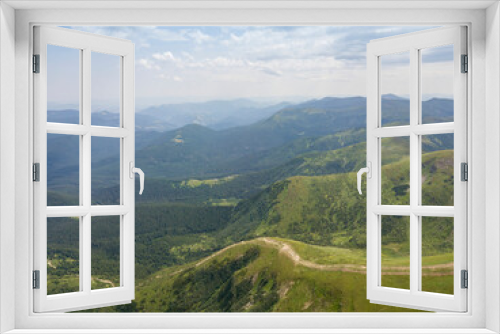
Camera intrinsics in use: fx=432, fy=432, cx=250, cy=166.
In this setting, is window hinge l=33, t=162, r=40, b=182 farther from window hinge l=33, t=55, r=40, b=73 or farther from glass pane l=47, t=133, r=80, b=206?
glass pane l=47, t=133, r=80, b=206

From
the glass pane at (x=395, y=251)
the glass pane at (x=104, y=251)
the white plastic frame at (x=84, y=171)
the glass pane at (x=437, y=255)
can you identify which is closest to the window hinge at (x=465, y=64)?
the white plastic frame at (x=84, y=171)

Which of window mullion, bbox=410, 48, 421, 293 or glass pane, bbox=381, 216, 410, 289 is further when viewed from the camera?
glass pane, bbox=381, 216, 410, 289

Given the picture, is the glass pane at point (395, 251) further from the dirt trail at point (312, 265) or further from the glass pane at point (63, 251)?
the glass pane at point (63, 251)

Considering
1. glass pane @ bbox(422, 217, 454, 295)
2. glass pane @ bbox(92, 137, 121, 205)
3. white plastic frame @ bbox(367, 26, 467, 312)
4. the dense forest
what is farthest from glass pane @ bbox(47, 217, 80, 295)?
glass pane @ bbox(422, 217, 454, 295)

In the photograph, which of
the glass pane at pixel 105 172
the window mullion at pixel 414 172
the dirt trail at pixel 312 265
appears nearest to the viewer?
the window mullion at pixel 414 172

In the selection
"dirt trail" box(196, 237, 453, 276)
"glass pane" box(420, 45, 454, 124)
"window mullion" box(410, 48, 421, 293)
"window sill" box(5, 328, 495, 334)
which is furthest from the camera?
"dirt trail" box(196, 237, 453, 276)

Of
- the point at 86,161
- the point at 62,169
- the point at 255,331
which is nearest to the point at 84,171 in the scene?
the point at 86,161

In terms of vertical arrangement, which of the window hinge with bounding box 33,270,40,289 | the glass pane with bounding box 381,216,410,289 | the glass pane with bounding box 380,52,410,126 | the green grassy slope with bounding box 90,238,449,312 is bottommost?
the green grassy slope with bounding box 90,238,449,312

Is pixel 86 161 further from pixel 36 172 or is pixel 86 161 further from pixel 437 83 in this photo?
pixel 437 83
